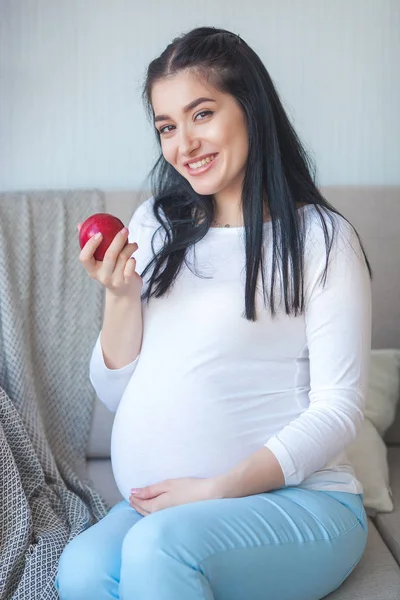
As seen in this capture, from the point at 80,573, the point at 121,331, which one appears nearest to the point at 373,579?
the point at 80,573

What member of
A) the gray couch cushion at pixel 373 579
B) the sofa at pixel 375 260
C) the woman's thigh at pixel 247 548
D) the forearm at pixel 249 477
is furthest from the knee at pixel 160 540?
the sofa at pixel 375 260

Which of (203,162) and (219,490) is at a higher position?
(203,162)

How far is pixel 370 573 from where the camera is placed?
1405 millimetres

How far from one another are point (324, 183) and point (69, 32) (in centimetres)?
75

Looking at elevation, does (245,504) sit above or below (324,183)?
below

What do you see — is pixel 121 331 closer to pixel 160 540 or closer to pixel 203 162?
pixel 203 162

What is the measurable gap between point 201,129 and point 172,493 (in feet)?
1.90

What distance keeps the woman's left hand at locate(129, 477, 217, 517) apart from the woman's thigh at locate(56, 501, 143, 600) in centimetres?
6

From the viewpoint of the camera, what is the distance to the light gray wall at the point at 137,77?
208 cm

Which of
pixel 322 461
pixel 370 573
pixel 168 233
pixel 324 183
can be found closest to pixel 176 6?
pixel 324 183

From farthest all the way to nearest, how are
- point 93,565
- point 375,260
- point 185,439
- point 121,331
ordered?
point 375,260
point 121,331
point 185,439
point 93,565

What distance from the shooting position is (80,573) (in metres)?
1.25

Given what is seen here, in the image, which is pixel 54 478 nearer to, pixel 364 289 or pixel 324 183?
pixel 364 289

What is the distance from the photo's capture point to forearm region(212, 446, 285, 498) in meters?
1.27
